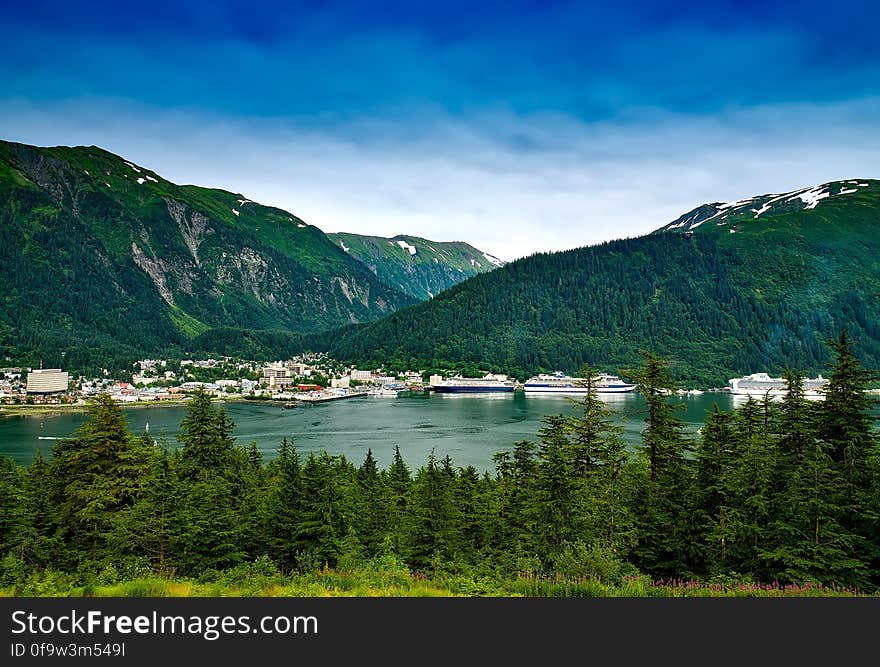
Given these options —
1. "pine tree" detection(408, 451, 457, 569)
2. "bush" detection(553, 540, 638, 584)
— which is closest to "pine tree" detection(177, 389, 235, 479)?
"pine tree" detection(408, 451, 457, 569)

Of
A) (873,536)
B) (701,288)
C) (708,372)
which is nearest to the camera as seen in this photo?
(873,536)

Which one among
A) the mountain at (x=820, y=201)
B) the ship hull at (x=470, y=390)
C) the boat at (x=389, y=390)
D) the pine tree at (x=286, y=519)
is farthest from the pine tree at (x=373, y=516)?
the mountain at (x=820, y=201)

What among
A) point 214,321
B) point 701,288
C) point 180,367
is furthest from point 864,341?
point 214,321

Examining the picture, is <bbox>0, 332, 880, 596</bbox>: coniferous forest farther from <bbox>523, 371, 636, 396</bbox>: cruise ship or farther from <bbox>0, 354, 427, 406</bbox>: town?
<bbox>523, 371, 636, 396</bbox>: cruise ship

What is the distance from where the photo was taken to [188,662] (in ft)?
13.0

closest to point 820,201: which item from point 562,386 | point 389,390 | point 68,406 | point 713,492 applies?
point 562,386

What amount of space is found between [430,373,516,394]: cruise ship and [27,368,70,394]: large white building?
4711 centimetres

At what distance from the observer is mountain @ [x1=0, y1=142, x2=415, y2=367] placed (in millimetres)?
125562

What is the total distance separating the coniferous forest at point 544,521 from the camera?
751cm

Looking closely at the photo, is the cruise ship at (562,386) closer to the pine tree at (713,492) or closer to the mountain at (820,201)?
the pine tree at (713,492)

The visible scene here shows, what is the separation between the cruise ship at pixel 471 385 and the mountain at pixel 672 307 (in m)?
8.34

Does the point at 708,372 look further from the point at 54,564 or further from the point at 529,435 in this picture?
the point at 54,564

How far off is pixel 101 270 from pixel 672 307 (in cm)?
12953

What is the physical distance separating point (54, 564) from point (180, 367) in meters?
99.6
